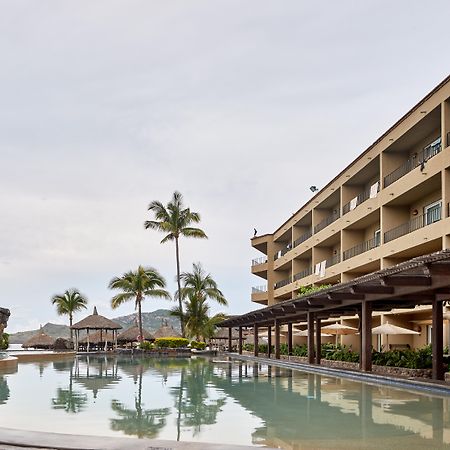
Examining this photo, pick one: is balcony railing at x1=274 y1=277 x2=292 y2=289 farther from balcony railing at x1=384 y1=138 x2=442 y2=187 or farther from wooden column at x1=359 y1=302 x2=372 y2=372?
wooden column at x1=359 y1=302 x2=372 y2=372

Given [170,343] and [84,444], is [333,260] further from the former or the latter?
[84,444]

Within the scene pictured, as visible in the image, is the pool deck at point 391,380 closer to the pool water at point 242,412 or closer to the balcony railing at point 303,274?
the pool water at point 242,412

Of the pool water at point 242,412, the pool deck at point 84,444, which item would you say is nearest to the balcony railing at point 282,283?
the pool water at point 242,412

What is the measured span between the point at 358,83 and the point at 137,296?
114 ft

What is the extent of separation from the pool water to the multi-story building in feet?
34.8

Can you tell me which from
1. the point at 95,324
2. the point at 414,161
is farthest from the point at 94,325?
the point at 414,161

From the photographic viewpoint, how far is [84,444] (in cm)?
674

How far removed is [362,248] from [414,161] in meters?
7.01

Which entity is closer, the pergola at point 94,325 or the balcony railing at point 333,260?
the balcony railing at point 333,260

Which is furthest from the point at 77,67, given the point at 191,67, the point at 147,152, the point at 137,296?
the point at 137,296

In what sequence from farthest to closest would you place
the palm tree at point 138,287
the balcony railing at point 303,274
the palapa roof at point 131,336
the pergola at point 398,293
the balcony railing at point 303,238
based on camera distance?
the palapa roof at point 131,336, the palm tree at point 138,287, the balcony railing at point 303,238, the balcony railing at point 303,274, the pergola at point 398,293

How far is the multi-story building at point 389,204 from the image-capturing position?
25.8 metres

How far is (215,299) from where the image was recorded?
53.2 m

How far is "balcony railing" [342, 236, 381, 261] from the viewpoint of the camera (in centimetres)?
3386
